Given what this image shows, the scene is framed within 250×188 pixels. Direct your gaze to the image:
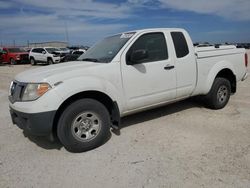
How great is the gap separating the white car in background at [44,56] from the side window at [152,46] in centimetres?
1833

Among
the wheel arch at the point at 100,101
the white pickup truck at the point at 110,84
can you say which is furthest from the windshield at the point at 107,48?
the wheel arch at the point at 100,101

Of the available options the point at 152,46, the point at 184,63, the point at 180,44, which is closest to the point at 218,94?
the point at 184,63

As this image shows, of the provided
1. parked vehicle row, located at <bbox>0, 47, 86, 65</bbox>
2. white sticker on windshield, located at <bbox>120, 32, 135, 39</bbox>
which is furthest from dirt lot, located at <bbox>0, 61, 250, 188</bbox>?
parked vehicle row, located at <bbox>0, 47, 86, 65</bbox>

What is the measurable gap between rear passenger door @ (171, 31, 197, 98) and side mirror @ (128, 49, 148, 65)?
3.00ft

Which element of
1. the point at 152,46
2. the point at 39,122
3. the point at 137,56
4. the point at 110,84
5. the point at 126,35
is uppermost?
the point at 126,35

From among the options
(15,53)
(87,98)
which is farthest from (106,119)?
(15,53)

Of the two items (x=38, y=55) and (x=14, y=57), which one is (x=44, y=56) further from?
(x=14, y=57)

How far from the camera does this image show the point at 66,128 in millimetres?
3316

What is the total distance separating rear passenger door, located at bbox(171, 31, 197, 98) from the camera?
4.40m

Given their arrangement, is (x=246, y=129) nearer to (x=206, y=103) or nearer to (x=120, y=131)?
(x=206, y=103)

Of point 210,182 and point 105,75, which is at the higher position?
point 105,75

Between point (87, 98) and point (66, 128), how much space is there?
554 millimetres

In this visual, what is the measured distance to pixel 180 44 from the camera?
14.8 ft

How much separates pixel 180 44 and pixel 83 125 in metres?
2.48
